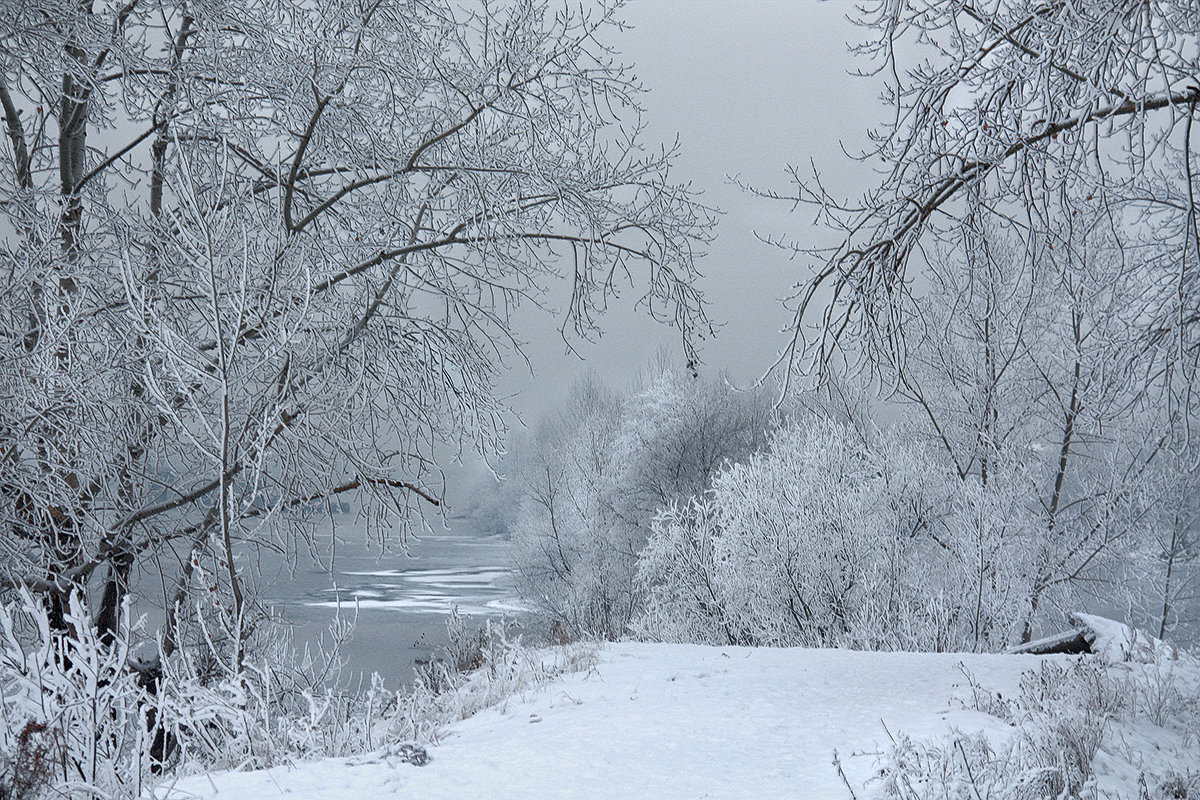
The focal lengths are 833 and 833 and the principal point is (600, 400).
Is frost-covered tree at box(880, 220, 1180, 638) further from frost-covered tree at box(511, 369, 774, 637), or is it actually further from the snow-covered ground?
the snow-covered ground

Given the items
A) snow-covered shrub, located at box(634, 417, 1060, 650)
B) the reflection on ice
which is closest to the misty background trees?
snow-covered shrub, located at box(634, 417, 1060, 650)

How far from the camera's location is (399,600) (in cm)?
3609

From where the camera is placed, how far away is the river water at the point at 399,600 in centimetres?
1889

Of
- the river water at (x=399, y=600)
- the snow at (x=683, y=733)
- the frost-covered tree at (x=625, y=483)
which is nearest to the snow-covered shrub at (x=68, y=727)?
the snow at (x=683, y=733)

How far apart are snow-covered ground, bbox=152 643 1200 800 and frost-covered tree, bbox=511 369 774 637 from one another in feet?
52.0

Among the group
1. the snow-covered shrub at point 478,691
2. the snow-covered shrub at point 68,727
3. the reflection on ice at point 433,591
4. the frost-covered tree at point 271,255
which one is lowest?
the reflection on ice at point 433,591

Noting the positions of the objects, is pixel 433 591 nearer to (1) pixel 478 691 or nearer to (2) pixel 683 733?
(1) pixel 478 691

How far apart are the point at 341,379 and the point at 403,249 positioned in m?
0.94

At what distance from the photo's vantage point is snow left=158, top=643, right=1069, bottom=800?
11.6 ft

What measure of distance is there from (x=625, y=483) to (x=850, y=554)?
39.0 ft

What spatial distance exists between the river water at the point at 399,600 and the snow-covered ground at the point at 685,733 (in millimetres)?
1583

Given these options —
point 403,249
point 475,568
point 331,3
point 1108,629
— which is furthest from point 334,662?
point 475,568

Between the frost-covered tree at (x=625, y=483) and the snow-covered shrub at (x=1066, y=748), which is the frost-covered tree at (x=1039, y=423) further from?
the snow-covered shrub at (x=1066, y=748)

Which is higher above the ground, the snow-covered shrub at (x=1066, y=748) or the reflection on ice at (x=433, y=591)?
the snow-covered shrub at (x=1066, y=748)
